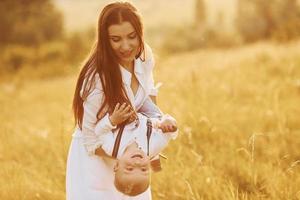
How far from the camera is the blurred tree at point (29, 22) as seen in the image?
20.6m

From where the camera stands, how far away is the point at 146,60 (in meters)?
2.59

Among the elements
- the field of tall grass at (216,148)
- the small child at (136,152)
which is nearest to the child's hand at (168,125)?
the small child at (136,152)

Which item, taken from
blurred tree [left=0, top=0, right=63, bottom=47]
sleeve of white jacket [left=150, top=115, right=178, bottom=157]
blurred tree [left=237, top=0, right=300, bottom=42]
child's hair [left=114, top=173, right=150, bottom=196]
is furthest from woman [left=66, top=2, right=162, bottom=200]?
blurred tree [left=0, top=0, right=63, bottom=47]

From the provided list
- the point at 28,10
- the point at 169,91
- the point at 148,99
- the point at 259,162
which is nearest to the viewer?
the point at 148,99

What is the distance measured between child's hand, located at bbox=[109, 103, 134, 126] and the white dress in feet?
0.21

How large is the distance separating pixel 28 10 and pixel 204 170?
18733 mm

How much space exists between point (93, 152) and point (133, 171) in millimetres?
281

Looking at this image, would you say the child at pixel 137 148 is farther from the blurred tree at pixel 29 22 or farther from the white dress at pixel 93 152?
the blurred tree at pixel 29 22

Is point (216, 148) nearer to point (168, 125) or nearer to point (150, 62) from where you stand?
point (150, 62)

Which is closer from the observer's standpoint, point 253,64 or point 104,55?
point 104,55

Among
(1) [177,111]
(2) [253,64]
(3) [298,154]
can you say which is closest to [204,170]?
(3) [298,154]

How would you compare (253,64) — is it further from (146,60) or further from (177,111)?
(146,60)

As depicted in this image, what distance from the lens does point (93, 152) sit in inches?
96.2

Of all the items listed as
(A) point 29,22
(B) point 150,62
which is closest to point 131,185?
(B) point 150,62
